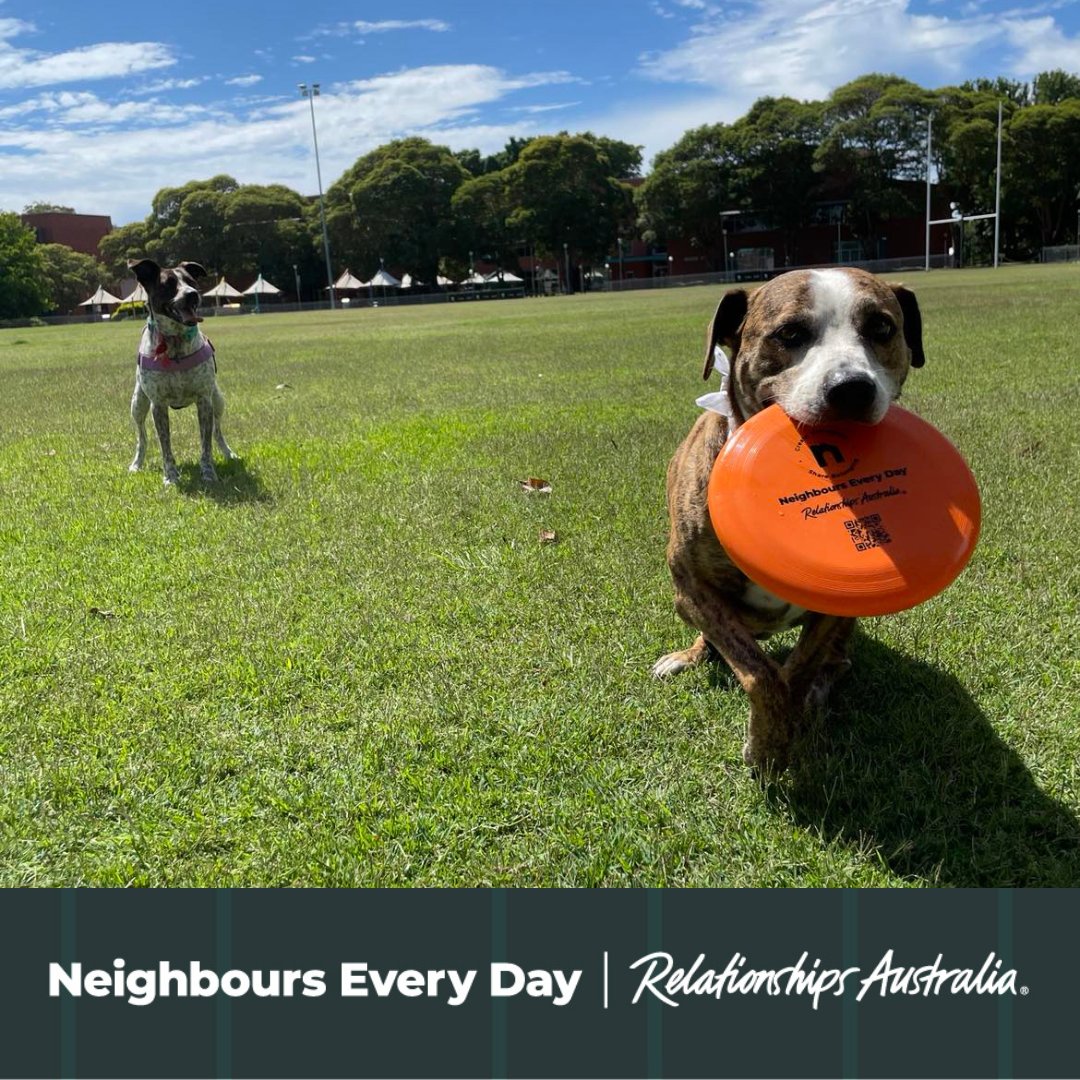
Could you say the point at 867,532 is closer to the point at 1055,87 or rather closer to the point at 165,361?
the point at 165,361

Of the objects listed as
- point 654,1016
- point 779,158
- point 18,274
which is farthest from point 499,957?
point 18,274

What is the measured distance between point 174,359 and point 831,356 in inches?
234

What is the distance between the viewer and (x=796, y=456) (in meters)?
2.83

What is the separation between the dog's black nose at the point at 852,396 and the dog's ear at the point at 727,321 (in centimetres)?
65

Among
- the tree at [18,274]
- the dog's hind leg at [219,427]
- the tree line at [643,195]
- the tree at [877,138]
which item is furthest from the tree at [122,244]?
the dog's hind leg at [219,427]

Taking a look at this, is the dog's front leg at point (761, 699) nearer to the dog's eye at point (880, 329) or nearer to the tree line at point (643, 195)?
the dog's eye at point (880, 329)

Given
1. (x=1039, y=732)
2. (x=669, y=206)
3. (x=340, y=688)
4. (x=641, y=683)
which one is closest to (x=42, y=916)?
(x=340, y=688)

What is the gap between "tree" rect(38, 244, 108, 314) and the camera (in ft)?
257

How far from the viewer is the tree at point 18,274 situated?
6688cm

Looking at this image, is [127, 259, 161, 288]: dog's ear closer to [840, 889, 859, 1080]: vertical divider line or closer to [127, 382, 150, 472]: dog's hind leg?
[127, 382, 150, 472]: dog's hind leg

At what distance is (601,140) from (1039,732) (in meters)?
86.8

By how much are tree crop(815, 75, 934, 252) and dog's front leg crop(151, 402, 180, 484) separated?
68.2m

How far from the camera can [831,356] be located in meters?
2.88

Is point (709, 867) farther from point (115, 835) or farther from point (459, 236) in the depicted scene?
point (459, 236)
